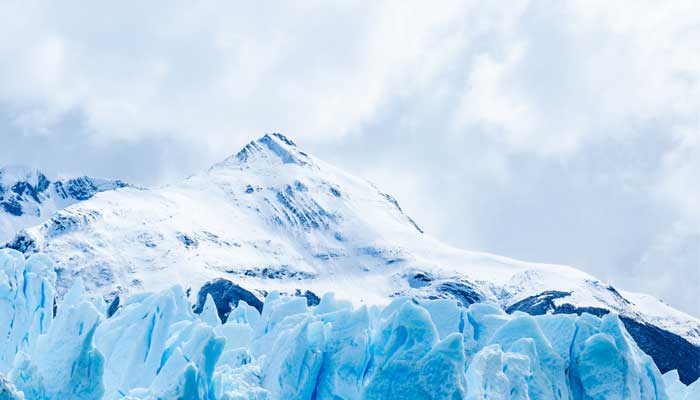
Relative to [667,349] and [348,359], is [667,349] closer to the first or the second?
[667,349]

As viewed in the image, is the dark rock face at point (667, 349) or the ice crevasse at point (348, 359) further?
the dark rock face at point (667, 349)

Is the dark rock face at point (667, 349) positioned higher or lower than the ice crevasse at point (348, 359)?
higher

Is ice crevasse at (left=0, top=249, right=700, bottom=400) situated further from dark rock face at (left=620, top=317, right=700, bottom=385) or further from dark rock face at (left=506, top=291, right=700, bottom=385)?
dark rock face at (left=620, top=317, right=700, bottom=385)

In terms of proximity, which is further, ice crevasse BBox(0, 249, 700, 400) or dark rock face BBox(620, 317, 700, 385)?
dark rock face BBox(620, 317, 700, 385)

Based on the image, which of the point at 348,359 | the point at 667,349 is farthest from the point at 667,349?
the point at 348,359

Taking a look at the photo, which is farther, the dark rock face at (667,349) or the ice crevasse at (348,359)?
the dark rock face at (667,349)

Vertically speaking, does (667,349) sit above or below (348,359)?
above

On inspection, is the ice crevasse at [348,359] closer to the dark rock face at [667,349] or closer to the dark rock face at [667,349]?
the dark rock face at [667,349]

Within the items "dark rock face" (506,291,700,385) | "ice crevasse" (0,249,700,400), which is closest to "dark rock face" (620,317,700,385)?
"dark rock face" (506,291,700,385)

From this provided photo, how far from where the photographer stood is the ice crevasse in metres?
29.6

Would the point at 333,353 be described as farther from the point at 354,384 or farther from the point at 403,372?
the point at 403,372

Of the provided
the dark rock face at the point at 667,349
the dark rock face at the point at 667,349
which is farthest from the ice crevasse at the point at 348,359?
the dark rock face at the point at 667,349

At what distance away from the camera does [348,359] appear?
33.6 m

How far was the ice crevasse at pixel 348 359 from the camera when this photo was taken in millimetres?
29594
